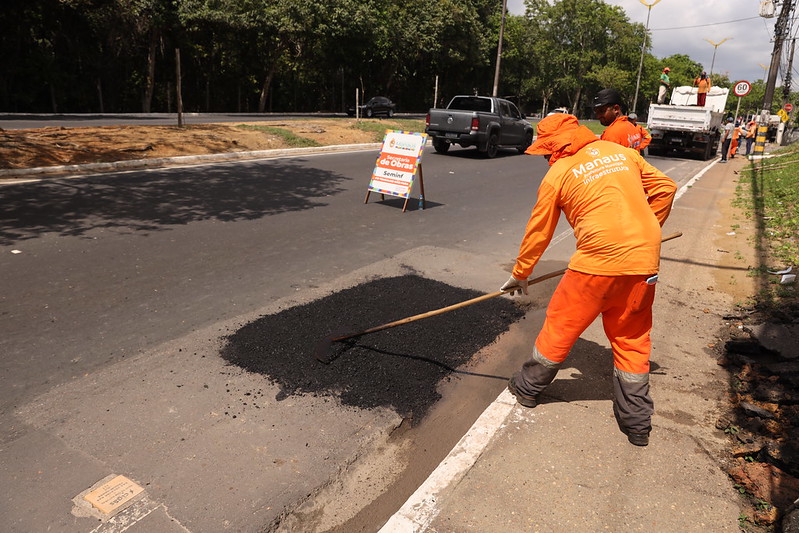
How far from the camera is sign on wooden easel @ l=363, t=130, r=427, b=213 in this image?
30.6 ft

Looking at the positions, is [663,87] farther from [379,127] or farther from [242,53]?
[242,53]

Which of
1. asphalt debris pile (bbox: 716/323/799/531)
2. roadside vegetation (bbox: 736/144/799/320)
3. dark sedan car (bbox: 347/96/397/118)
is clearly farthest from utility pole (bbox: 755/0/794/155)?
asphalt debris pile (bbox: 716/323/799/531)

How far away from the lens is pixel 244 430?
319cm

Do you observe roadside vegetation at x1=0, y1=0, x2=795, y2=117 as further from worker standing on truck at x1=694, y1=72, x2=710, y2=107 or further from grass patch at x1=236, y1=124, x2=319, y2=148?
worker standing on truck at x1=694, y1=72, x2=710, y2=107

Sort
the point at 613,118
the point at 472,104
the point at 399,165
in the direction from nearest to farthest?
the point at 613,118, the point at 399,165, the point at 472,104

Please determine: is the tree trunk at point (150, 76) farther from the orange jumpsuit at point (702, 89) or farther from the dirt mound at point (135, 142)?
the orange jumpsuit at point (702, 89)

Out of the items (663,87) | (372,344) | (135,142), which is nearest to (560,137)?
(372,344)

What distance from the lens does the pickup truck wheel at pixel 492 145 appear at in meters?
16.9

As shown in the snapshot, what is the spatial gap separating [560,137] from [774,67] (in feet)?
90.6

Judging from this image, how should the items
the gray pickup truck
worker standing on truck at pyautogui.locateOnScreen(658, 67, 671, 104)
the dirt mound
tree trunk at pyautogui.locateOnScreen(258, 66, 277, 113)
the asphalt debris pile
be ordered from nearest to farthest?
the asphalt debris pile → the dirt mound → the gray pickup truck → worker standing on truck at pyautogui.locateOnScreen(658, 67, 671, 104) → tree trunk at pyautogui.locateOnScreen(258, 66, 277, 113)

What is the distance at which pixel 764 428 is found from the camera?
11.1 feet

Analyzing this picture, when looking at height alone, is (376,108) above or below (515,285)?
above

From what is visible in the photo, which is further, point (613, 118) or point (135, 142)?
point (135, 142)

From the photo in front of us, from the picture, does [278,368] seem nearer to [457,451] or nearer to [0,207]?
[457,451]
